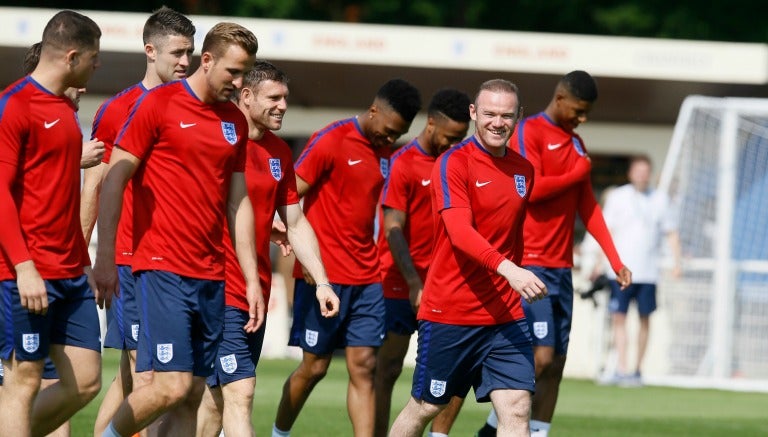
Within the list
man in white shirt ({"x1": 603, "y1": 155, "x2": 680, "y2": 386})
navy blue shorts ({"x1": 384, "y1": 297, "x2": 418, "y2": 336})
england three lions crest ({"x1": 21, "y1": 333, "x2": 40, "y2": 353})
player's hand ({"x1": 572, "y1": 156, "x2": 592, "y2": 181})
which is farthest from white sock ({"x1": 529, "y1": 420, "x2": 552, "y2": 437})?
man in white shirt ({"x1": 603, "y1": 155, "x2": 680, "y2": 386})

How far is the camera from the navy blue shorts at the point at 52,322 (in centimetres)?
742

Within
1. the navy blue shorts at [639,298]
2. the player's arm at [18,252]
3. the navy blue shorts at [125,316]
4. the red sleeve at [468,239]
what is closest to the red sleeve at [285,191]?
the navy blue shorts at [125,316]

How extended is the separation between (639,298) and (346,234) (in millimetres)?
8610

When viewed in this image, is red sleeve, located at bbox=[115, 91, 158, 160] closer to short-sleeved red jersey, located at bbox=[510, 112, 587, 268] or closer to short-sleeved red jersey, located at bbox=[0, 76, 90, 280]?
short-sleeved red jersey, located at bbox=[0, 76, 90, 280]

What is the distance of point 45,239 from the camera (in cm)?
752

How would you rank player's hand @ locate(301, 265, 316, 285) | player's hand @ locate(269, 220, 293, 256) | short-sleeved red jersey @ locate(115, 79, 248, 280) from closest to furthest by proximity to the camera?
short-sleeved red jersey @ locate(115, 79, 248, 280)
player's hand @ locate(301, 265, 316, 285)
player's hand @ locate(269, 220, 293, 256)

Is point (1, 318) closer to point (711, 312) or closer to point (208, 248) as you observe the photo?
point (208, 248)

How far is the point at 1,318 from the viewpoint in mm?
7445

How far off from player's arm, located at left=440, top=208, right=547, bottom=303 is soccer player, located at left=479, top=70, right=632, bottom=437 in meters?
2.09

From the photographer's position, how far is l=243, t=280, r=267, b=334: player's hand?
8180 millimetres

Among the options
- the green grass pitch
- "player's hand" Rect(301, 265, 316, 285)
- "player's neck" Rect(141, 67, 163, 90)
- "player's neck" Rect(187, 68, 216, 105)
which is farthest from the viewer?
the green grass pitch

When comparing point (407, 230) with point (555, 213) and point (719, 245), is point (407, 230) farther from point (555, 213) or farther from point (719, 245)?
point (719, 245)

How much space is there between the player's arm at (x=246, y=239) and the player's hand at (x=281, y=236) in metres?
1.31

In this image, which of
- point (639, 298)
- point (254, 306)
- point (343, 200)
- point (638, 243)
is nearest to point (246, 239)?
point (254, 306)
